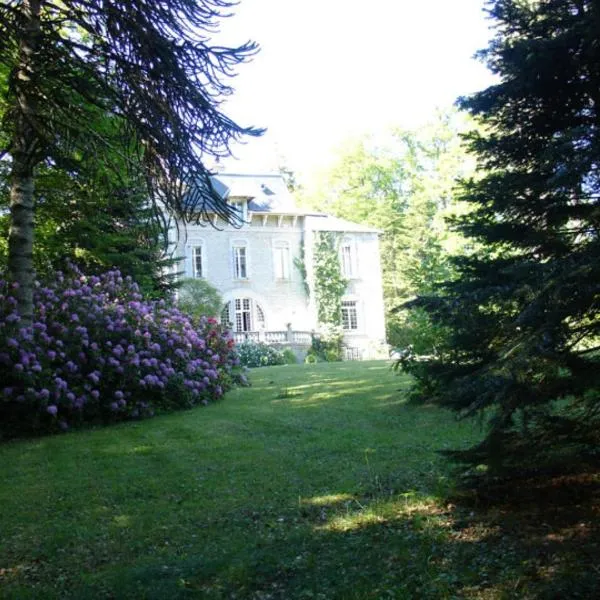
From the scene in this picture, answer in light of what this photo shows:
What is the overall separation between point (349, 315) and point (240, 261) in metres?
6.72

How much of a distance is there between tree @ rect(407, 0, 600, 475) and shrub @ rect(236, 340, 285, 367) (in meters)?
21.5

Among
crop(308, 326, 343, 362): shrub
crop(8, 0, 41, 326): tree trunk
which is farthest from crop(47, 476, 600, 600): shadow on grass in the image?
crop(308, 326, 343, 362): shrub

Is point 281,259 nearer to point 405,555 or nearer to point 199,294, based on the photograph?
point 199,294

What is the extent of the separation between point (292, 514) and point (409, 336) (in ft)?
18.4

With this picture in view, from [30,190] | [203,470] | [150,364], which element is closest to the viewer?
[203,470]

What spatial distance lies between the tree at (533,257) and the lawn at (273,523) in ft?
1.99

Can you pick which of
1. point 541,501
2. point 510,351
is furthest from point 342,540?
point 510,351

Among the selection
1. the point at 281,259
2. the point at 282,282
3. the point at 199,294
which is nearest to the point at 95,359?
the point at 199,294

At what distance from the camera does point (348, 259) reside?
3456 cm

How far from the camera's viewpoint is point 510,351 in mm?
3418

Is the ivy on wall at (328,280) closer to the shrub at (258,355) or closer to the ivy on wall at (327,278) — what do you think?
the ivy on wall at (327,278)

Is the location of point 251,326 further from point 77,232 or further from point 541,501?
point 541,501

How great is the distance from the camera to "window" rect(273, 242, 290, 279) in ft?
109

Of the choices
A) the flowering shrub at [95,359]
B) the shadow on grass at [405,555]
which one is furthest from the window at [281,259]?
the shadow on grass at [405,555]
